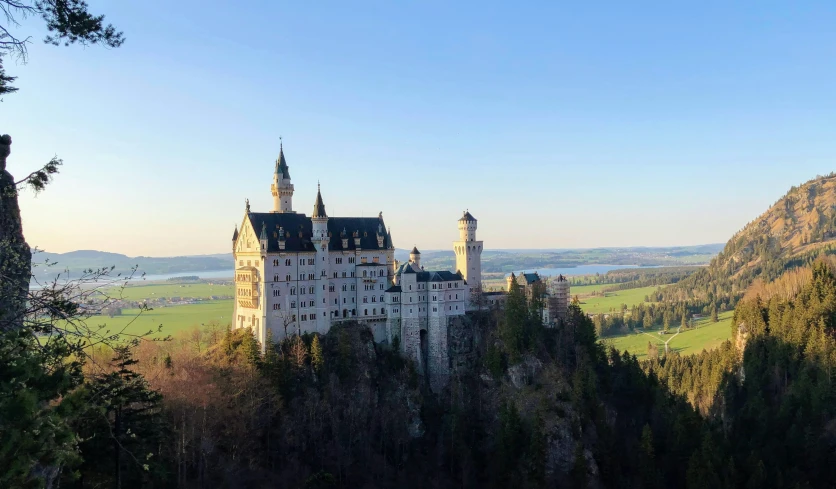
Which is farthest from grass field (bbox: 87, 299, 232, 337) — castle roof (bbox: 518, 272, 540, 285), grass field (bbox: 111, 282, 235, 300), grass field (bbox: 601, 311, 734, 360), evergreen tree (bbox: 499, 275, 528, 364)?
grass field (bbox: 601, 311, 734, 360)

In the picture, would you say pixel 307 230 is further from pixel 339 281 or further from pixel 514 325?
pixel 514 325

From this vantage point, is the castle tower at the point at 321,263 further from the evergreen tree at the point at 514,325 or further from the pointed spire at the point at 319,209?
the evergreen tree at the point at 514,325

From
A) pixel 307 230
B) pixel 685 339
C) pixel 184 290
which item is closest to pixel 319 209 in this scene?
pixel 307 230

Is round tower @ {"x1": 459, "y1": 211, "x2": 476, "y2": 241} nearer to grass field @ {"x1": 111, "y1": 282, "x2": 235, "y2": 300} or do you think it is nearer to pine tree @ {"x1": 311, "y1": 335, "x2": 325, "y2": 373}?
pine tree @ {"x1": 311, "y1": 335, "x2": 325, "y2": 373}

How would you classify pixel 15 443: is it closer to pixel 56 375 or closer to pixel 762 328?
pixel 56 375

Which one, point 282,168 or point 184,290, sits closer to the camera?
point 282,168

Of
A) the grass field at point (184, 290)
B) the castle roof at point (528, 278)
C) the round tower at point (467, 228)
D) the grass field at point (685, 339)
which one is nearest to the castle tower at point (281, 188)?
the round tower at point (467, 228)
